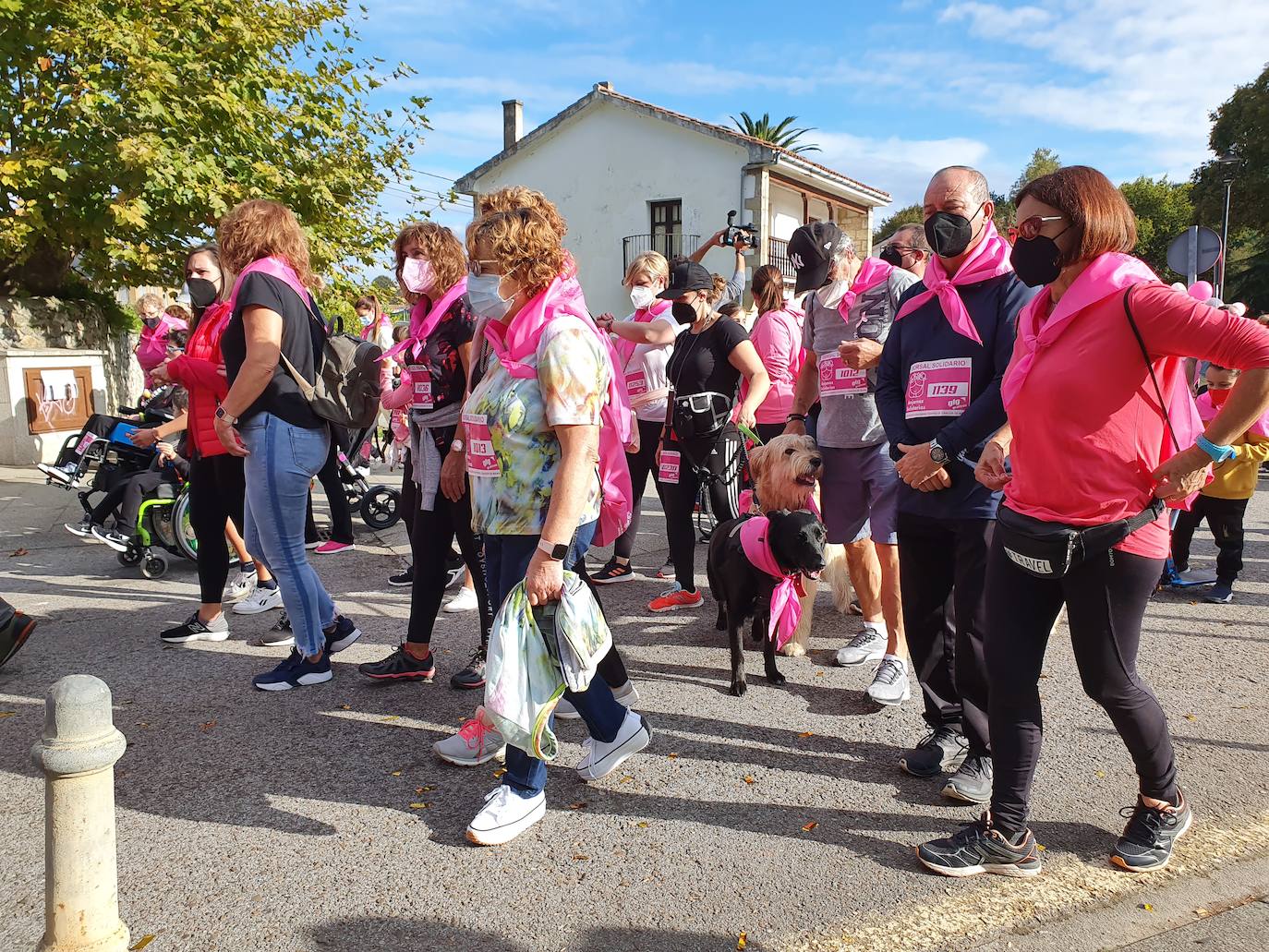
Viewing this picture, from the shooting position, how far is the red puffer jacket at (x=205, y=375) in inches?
189

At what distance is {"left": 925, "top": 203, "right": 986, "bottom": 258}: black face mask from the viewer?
10.7 ft

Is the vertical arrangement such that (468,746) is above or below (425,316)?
below

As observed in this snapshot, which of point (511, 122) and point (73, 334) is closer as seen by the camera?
point (73, 334)

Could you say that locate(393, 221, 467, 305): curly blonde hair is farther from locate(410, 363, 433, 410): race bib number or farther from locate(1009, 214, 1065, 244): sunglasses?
locate(1009, 214, 1065, 244): sunglasses

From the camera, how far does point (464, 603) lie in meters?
5.88

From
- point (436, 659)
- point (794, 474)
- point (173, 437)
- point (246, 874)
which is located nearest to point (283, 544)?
point (436, 659)

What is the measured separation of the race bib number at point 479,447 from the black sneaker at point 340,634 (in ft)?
6.65

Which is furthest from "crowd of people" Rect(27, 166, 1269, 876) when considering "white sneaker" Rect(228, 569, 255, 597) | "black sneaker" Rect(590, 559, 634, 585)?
"black sneaker" Rect(590, 559, 634, 585)

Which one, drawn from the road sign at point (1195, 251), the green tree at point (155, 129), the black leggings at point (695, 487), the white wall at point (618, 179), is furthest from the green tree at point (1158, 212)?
the black leggings at point (695, 487)

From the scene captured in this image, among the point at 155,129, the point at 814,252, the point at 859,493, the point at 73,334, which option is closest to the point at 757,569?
the point at 859,493

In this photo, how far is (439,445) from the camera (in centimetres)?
432

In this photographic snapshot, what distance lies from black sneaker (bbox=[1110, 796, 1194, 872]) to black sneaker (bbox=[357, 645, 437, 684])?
2.99 metres

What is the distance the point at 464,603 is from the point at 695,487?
164 centimetres

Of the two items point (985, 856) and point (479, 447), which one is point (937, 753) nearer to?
point (985, 856)
